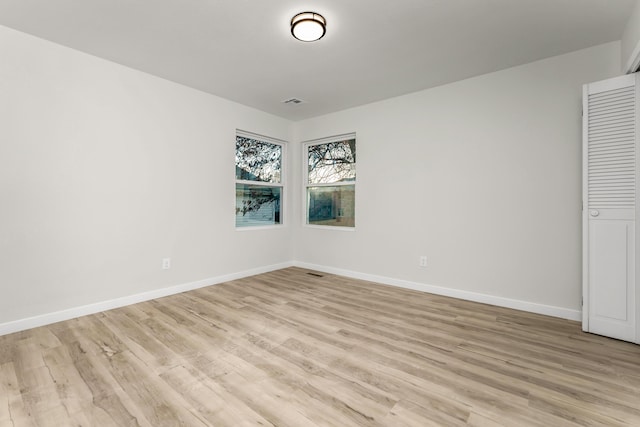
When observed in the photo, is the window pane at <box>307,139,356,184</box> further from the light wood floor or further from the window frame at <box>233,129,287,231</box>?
the light wood floor

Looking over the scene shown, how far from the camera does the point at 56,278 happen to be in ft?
8.81

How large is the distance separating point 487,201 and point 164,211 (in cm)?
367

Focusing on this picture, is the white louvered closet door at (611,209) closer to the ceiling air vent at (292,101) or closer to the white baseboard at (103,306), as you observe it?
the ceiling air vent at (292,101)

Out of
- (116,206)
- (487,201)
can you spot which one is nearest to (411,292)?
(487,201)

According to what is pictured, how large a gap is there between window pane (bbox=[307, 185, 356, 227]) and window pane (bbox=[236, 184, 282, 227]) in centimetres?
58

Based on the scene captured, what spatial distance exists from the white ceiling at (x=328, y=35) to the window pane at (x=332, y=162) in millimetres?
1245

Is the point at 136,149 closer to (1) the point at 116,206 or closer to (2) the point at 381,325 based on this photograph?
(1) the point at 116,206

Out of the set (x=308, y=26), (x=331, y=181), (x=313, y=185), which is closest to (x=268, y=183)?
(x=313, y=185)

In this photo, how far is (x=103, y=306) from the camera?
2.95 metres

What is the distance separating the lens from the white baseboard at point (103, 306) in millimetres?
2482

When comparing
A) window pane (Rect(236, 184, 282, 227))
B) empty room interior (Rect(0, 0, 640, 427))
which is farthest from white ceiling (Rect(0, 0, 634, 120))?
window pane (Rect(236, 184, 282, 227))

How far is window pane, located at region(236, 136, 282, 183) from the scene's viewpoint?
14.3ft

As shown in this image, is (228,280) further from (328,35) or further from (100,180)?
(328,35)

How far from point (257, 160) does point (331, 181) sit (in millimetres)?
1215
